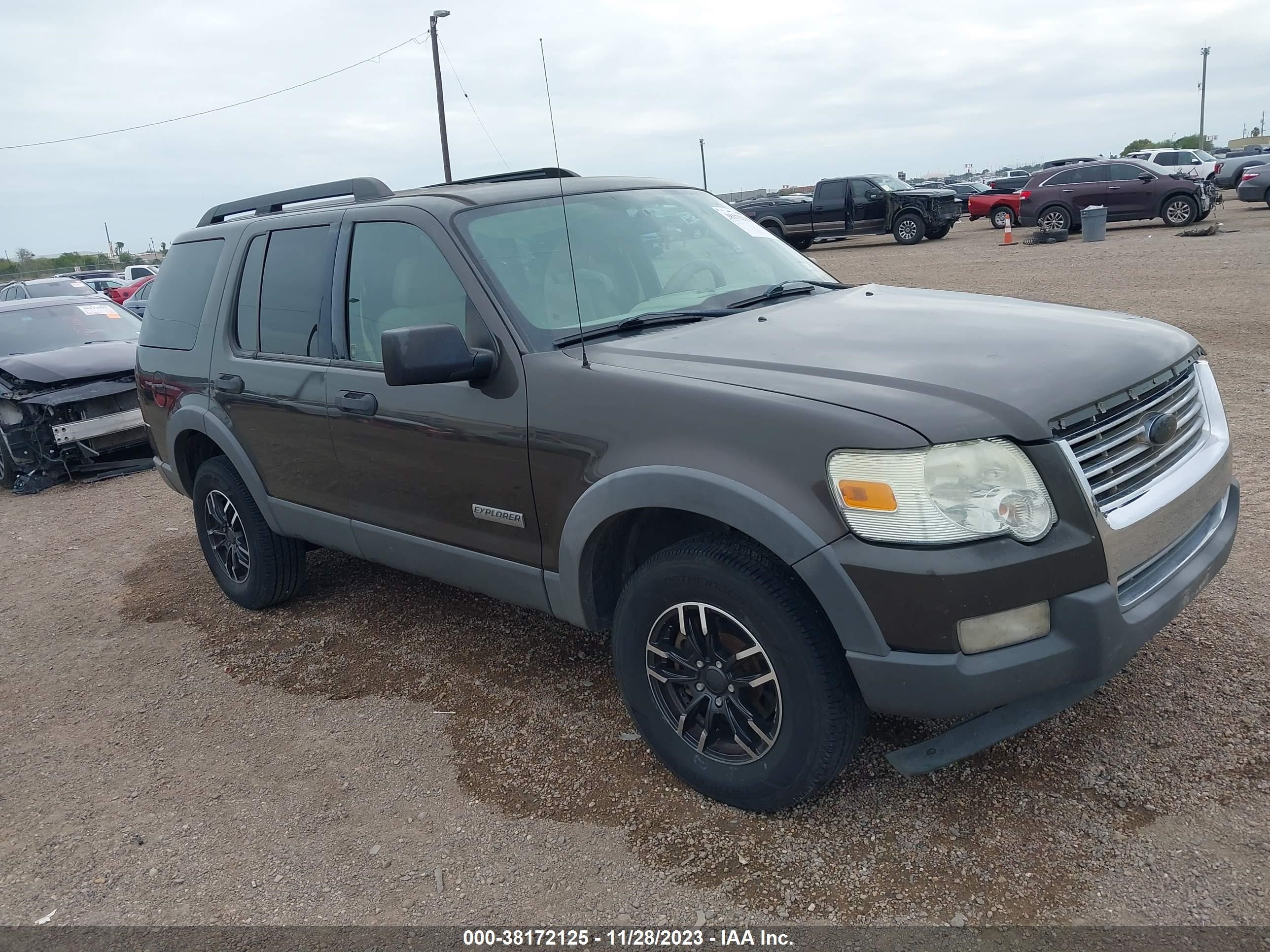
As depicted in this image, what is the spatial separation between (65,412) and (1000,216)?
25.8 meters

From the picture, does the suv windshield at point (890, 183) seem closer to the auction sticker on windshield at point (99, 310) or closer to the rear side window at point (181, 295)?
the auction sticker on windshield at point (99, 310)

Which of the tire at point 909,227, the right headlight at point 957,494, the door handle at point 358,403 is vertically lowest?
the tire at point 909,227

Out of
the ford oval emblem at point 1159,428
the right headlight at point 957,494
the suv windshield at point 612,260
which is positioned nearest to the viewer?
the right headlight at point 957,494

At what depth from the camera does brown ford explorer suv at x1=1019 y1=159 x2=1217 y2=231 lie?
71.6 feet

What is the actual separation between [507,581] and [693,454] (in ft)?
3.44

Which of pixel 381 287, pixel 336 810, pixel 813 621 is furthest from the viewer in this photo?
pixel 381 287

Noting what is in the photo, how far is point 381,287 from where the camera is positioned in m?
3.92

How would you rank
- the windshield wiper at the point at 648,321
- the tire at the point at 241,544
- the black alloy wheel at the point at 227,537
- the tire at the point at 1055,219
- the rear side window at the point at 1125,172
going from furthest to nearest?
the tire at the point at 1055,219 → the rear side window at the point at 1125,172 → the black alloy wheel at the point at 227,537 → the tire at the point at 241,544 → the windshield wiper at the point at 648,321

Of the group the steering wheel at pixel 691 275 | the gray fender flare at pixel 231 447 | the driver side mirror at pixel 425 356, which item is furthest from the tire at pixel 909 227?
the driver side mirror at pixel 425 356

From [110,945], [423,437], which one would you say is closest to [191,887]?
[110,945]

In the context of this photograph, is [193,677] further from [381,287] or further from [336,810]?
[381,287]

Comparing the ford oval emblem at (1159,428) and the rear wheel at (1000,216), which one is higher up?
the ford oval emblem at (1159,428)

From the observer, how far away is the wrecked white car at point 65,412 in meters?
8.60

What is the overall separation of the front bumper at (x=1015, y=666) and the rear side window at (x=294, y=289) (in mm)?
2788
